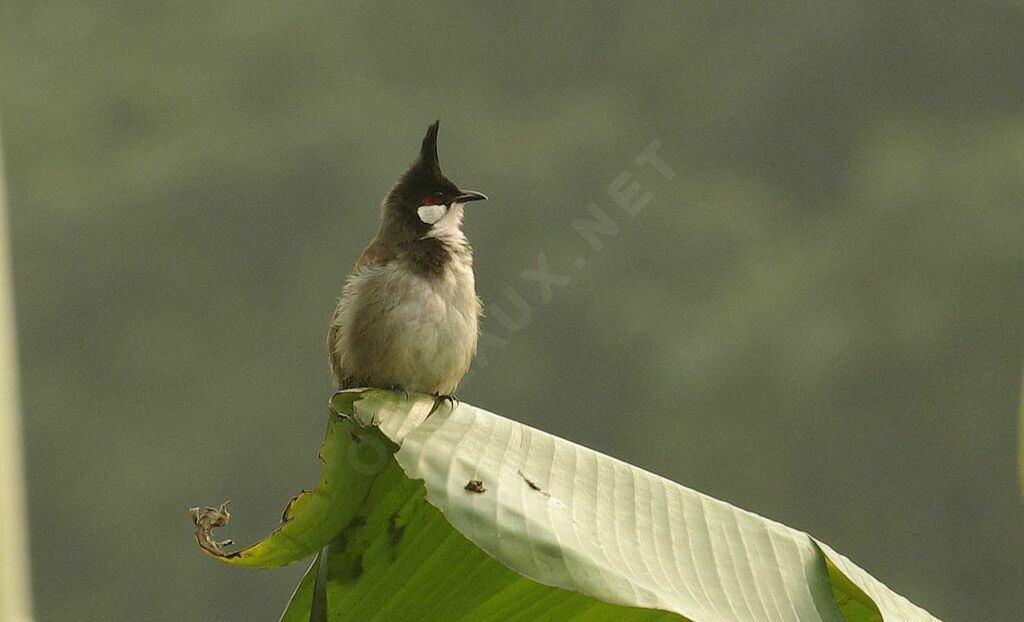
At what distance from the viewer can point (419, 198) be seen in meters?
2.07

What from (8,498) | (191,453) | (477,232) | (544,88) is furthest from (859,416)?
(8,498)

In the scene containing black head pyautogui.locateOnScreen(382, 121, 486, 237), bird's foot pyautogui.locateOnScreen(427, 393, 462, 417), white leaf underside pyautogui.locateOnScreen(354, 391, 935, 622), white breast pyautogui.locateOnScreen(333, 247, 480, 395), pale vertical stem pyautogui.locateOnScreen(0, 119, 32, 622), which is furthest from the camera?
black head pyautogui.locateOnScreen(382, 121, 486, 237)

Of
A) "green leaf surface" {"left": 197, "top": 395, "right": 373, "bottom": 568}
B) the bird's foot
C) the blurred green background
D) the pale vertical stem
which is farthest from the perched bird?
the blurred green background

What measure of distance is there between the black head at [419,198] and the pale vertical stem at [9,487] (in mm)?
1415

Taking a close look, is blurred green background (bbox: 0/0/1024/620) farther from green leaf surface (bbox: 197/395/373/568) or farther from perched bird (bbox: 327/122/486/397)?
green leaf surface (bbox: 197/395/373/568)

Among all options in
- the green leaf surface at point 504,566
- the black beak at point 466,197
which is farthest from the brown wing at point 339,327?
the green leaf surface at point 504,566

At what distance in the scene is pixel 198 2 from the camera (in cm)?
1399

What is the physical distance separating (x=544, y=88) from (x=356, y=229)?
8.07 feet

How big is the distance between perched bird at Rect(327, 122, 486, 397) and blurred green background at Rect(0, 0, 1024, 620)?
8045mm

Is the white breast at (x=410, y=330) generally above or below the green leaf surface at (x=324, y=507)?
below

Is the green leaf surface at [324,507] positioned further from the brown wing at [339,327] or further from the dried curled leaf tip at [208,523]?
the brown wing at [339,327]

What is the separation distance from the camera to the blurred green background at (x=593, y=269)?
35.9ft

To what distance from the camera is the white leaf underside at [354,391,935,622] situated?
1.05 m

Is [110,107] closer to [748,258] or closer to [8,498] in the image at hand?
[748,258]
